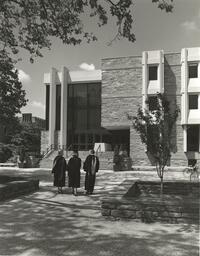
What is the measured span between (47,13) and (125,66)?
1866 centimetres

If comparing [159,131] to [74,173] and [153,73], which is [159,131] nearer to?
[74,173]

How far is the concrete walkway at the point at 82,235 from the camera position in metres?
5.30

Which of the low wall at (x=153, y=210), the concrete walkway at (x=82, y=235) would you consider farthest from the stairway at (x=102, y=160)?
the low wall at (x=153, y=210)

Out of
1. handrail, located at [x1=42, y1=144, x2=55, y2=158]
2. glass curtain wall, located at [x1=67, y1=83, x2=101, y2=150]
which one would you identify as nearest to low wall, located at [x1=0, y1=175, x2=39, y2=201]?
Result: handrail, located at [x1=42, y1=144, x2=55, y2=158]

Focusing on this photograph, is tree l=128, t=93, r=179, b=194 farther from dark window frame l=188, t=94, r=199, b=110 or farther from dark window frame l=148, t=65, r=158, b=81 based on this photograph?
dark window frame l=148, t=65, r=158, b=81

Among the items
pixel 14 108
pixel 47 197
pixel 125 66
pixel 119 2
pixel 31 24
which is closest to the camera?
pixel 119 2

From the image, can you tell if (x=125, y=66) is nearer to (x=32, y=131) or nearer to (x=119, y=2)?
(x=32, y=131)

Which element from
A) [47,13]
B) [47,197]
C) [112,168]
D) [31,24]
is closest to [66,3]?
[47,13]

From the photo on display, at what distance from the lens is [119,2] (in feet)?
29.1

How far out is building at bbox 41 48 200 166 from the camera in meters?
27.8

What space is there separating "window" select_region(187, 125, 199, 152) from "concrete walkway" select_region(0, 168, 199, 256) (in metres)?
20.8

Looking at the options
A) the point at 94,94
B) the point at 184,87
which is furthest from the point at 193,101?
the point at 94,94

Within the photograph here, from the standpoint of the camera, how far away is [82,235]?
6164mm

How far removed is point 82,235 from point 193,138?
76.5 feet
